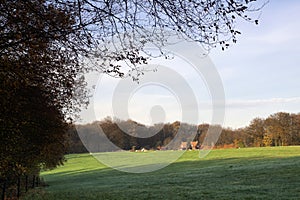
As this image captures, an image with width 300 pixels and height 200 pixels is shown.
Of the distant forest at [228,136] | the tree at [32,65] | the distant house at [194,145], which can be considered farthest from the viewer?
the distant house at [194,145]

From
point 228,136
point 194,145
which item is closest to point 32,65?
point 194,145

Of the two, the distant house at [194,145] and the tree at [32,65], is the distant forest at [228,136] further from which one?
the tree at [32,65]

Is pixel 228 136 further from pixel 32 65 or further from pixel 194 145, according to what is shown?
pixel 32 65

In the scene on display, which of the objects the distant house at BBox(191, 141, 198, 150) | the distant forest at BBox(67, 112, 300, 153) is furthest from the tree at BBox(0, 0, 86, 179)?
the distant house at BBox(191, 141, 198, 150)

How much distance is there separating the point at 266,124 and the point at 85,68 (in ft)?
243

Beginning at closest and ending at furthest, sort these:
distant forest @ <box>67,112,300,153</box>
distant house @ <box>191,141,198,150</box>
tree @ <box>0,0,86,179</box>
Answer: tree @ <box>0,0,86,179</box> < distant forest @ <box>67,112,300,153</box> < distant house @ <box>191,141,198,150</box>

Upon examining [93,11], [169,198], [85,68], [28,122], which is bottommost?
[169,198]

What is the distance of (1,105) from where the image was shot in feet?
28.5

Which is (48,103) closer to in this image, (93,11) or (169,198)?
(93,11)

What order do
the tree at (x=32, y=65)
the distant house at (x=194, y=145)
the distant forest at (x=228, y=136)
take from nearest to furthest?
the tree at (x=32, y=65) → the distant forest at (x=228, y=136) → the distant house at (x=194, y=145)

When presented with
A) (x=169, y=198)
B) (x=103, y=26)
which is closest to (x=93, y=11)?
(x=103, y=26)

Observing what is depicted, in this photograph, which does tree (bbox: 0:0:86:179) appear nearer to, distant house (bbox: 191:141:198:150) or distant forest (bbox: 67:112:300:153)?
distant forest (bbox: 67:112:300:153)

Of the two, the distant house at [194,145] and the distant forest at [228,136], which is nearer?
the distant forest at [228,136]

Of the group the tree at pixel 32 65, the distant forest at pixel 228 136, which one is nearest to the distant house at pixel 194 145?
the distant forest at pixel 228 136
